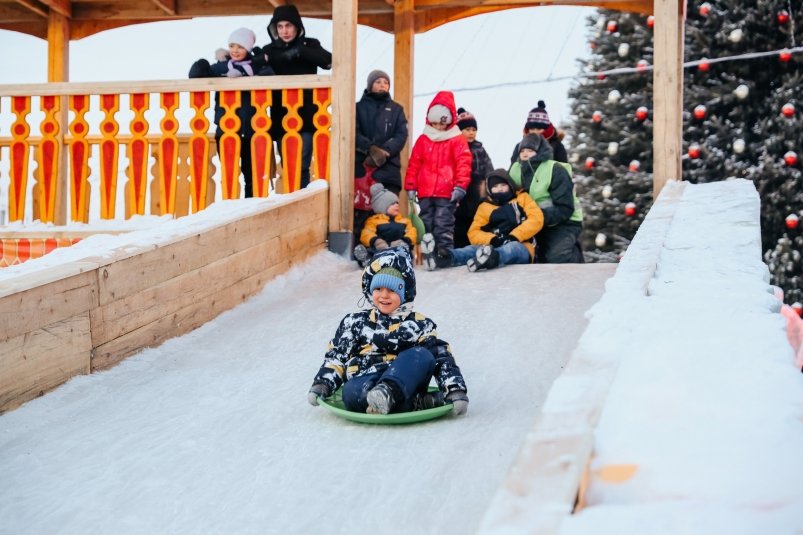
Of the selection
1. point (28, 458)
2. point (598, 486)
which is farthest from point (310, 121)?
point (598, 486)

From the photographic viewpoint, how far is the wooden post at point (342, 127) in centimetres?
670

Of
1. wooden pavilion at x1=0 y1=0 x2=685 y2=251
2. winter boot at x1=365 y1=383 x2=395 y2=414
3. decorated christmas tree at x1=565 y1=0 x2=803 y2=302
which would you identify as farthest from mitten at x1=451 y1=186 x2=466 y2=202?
decorated christmas tree at x1=565 y1=0 x2=803 y2=302

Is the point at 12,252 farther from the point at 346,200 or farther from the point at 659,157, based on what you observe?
the point at 659,157

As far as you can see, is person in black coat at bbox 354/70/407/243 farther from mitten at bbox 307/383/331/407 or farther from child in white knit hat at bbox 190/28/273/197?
mitten at bbox 307/383/331/407

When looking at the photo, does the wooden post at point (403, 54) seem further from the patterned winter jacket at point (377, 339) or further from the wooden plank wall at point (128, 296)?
the patterned winter jacket at point (377, 339)

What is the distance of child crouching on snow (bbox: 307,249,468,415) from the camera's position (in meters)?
3.59

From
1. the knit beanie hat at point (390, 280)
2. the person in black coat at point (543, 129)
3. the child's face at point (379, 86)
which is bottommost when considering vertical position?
the knit beanie hat at point (390, 280)

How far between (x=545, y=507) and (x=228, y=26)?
74.2ft

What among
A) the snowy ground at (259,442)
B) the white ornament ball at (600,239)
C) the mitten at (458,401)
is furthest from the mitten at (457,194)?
the white ornament ball at (600,239)

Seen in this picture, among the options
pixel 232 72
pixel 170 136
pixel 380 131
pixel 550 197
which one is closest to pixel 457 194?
pixel 550 197

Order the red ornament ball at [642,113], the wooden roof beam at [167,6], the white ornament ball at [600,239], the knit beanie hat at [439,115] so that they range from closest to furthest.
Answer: the knit beanie hat at [439,115] → the wooden roof beam at [167,6] → the red ornament ball at [642,113] → the white ornament ball at [600,239]

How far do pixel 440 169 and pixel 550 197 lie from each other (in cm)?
80

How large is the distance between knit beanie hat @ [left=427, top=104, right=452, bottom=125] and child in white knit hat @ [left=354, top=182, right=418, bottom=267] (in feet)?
1.99

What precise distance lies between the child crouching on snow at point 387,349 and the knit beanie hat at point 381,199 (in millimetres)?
→ 3114
